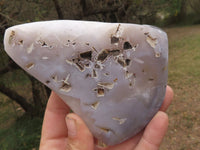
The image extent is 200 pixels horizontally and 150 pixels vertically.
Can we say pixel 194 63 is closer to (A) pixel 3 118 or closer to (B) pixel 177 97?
(B) pixel 177 97

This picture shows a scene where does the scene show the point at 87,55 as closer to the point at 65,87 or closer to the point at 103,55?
the point at 103,55

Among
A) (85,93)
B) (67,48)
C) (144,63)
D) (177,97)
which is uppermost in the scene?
(67,48)

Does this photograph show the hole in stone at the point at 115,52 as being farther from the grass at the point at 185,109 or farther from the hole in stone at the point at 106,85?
the grass at the point at 185,109

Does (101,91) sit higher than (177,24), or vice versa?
(101,91)

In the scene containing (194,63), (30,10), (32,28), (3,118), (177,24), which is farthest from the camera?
(177,24)

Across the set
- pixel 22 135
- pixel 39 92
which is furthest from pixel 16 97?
pixel 22 135

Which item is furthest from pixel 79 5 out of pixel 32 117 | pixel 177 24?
pixel 177 24

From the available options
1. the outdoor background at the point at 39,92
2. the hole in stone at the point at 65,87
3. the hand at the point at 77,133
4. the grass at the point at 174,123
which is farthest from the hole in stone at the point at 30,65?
the grass at the point at 174,123
